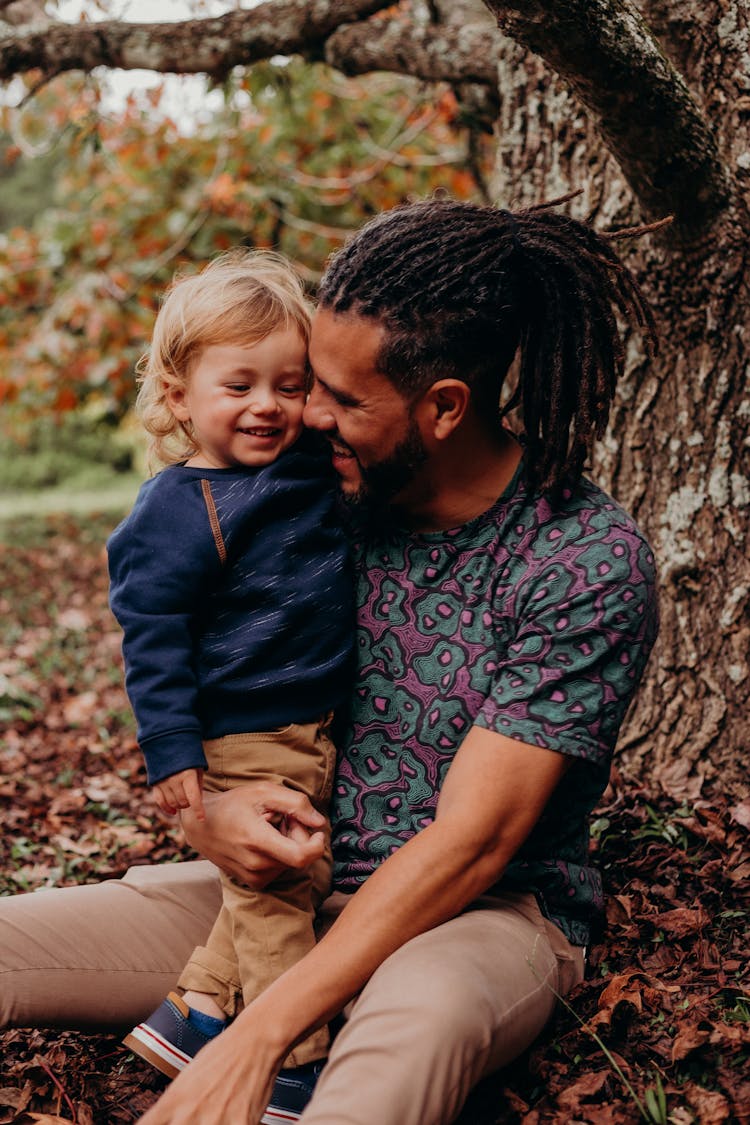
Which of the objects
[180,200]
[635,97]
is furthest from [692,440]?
[180,200]

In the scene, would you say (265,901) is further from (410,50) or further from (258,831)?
(410,50)

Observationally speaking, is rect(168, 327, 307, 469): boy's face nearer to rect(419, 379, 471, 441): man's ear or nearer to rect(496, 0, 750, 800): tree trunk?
rect(419, 379, 471, 441): man's ear

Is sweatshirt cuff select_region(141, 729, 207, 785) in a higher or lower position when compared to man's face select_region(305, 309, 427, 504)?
lower

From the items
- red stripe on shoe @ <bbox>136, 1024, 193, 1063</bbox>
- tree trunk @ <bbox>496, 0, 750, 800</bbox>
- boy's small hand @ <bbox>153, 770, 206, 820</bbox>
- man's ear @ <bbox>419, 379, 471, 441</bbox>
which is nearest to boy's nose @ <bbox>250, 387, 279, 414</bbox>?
man's ear @ <bbox>419, 379, 471, 441</bbox>

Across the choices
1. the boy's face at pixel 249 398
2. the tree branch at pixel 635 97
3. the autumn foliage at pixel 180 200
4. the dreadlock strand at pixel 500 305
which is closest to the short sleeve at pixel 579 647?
the dreadlock strand at pixel 500 305

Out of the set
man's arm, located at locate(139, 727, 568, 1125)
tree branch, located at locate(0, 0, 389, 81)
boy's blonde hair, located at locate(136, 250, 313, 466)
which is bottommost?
man's arm, located at locate(139, 727, 568, 1125)

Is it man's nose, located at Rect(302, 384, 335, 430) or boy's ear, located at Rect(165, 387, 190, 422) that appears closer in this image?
man's nose, located at Rect(302, 384, 335, 430)

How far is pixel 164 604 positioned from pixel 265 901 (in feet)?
2.32

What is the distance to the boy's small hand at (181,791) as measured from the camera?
7.70 feet

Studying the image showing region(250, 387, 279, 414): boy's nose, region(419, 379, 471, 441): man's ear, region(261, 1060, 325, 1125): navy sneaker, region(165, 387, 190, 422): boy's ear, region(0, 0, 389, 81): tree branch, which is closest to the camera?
region(261, 1060, 325, 1125): navy sneaker

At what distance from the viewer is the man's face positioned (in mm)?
2414

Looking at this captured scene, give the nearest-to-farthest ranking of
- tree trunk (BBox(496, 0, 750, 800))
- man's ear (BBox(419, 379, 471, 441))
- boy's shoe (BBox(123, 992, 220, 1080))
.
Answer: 1. boy's shoe (BBox(123, 992, 220, 1080))
2. man's ear (BBox(419, 379, 471, 441))
3. tree trunk (BBox(496, 0, 750, 800))

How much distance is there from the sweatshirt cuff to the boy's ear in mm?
828

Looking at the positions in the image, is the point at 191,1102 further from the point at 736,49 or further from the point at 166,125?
the point at 166,125
